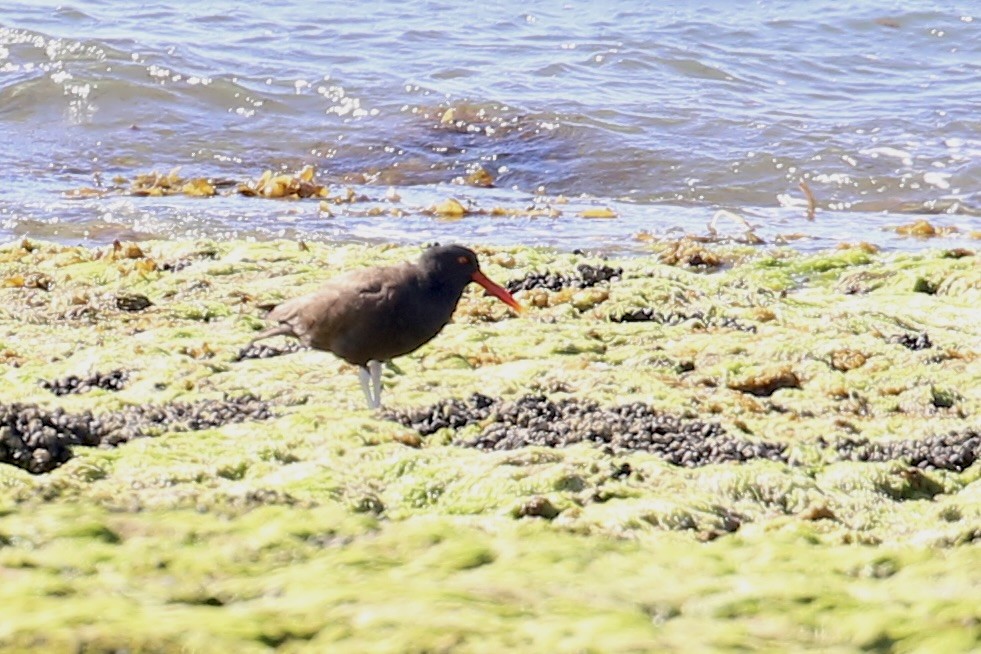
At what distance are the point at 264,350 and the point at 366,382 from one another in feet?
2.87

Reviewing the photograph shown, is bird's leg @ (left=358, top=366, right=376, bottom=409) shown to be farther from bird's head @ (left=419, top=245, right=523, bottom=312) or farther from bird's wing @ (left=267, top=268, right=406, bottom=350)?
bird's head @ (left=419, top=245, right=523, bottom=312)

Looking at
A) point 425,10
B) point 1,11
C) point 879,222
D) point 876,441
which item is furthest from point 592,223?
point 1,11

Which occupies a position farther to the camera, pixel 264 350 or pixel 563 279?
pixel 563 279

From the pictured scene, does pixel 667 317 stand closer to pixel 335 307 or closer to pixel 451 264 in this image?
pixel 451 264

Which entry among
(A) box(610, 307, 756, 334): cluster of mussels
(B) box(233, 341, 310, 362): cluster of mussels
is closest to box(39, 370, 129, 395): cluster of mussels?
(B) box(233, 341, 310, 362): cluster of mussels

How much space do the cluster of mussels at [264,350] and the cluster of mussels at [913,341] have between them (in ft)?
7.99

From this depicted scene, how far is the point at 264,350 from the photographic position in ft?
18.6

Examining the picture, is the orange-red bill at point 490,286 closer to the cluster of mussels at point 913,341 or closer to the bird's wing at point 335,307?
the bird's wing at point 335,307

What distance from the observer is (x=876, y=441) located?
14.8 feet

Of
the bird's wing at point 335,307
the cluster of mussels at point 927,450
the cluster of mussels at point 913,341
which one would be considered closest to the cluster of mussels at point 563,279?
the cluster of mussels at point 913,341

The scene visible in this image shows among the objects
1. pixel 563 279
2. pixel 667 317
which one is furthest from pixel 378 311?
pixel 563 279

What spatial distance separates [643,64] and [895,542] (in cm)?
1409

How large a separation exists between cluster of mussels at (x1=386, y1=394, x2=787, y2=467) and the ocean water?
16.5 ft

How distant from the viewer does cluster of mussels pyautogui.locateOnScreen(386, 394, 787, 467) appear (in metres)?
4.37
